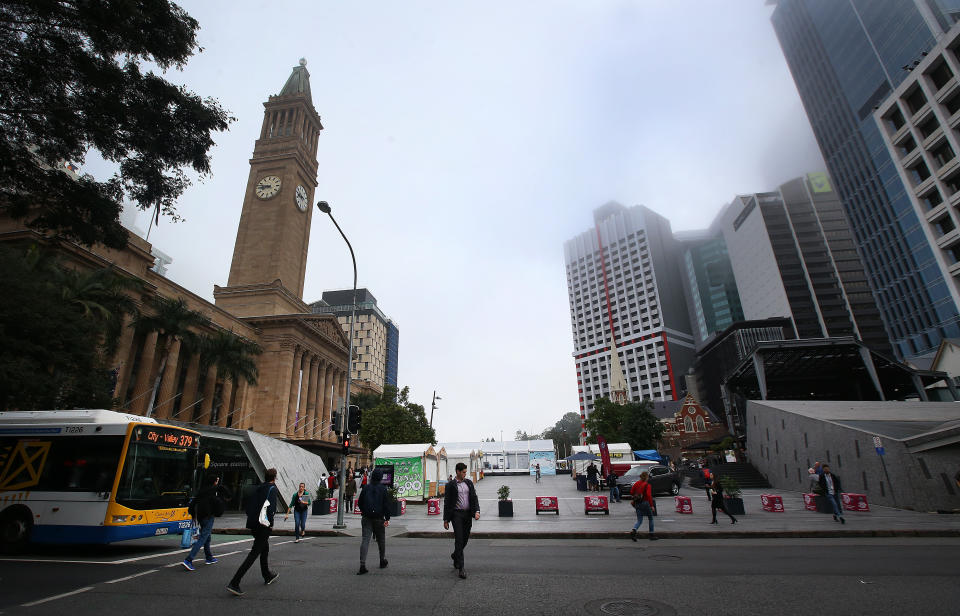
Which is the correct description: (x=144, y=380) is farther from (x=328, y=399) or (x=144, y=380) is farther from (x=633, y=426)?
(x=633, y=426)

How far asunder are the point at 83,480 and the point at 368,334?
111 metres

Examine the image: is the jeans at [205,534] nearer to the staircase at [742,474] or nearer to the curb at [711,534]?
the curb at [711,534]

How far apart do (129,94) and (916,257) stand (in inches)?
3110

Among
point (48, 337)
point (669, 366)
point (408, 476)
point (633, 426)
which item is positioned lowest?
point (408, 476)

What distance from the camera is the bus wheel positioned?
10148 millimetres

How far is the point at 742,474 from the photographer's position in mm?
30578

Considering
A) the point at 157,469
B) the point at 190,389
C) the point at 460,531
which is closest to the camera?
the point at 460,531

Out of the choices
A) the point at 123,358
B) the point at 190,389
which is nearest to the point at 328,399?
the point at 190,389

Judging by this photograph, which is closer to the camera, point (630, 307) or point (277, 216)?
point (277, 216)

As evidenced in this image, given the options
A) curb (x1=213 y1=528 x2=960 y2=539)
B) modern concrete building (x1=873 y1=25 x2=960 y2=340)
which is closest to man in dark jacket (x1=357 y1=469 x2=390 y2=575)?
curb (x1=213 y1=528 x2=960 y2=539)

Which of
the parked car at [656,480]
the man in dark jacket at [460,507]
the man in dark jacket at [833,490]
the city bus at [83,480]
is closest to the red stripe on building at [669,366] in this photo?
the parked car at [656,480]

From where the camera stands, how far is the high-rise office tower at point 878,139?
2303 inches

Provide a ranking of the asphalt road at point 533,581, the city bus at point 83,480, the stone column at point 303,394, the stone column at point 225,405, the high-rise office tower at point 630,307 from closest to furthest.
→ 1. the asphalt road at point 533,581
2. the city bus at point 83,480
3. the stone column at point 225,405
4. the stone column at point 303,394
5. the high-rise office tower at point 630,307

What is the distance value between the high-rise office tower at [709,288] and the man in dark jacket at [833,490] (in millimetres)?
119157
